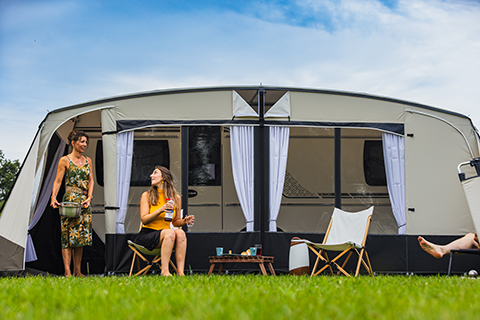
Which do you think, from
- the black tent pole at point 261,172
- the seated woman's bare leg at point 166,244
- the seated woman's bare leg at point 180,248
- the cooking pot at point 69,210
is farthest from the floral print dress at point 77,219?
the black tent pole at point 261,172

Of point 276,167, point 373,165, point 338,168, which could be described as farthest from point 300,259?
point 373,165

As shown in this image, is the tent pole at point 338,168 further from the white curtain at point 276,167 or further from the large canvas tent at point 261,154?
the white curtain at point 276,167

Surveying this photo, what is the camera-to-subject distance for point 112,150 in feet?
16.6

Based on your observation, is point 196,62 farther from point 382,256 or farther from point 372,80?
point 382,256

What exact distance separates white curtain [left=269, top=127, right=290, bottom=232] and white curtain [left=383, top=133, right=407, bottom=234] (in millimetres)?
1074

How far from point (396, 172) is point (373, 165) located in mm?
885

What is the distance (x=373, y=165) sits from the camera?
20.1 ft

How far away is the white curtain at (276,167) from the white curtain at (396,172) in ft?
3.53

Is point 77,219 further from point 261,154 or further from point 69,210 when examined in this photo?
point 261,154

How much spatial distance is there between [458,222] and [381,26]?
11200mm

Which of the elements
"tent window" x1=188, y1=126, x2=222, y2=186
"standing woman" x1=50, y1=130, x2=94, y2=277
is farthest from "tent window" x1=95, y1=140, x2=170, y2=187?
"standing woman" x1=50, y1=130, x2=94, y2=277

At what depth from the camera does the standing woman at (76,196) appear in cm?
463

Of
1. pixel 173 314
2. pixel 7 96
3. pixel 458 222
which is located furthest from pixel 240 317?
pixel 7 96

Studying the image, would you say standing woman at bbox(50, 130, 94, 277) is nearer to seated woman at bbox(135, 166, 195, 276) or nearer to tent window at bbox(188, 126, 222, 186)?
seated woman at bbox(135, 166, 195, 276)
